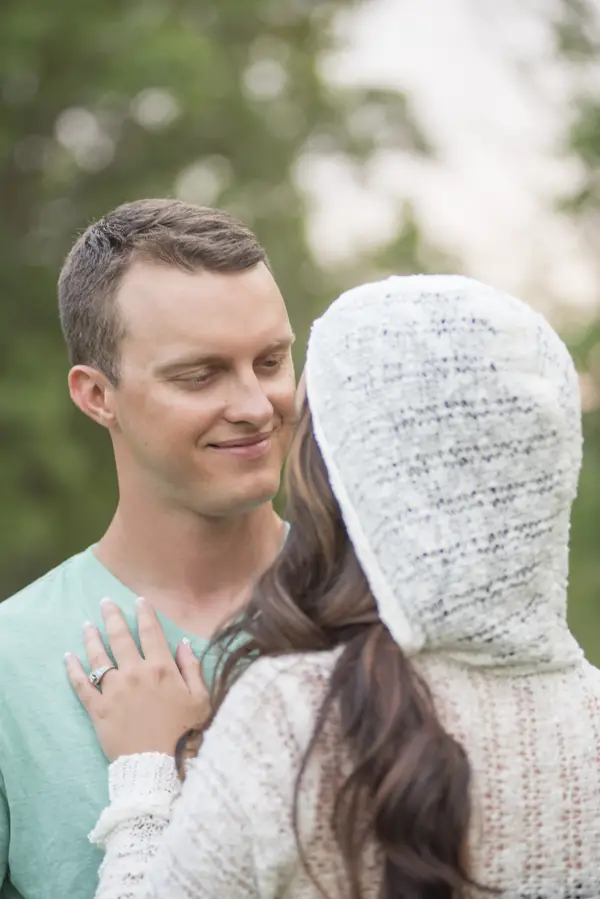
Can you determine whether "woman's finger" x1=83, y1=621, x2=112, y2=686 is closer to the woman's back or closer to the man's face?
the man's face

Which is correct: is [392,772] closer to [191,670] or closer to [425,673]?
[425,673]

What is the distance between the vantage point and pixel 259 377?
2.40m

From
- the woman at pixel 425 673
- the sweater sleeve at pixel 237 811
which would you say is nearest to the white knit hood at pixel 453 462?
the woman at pixel 425 673

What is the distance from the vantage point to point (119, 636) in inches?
89.4

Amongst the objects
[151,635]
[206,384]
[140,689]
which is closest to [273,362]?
[206,384]

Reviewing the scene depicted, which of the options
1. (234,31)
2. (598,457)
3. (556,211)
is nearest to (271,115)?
(234,31)

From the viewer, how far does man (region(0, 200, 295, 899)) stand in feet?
7.19

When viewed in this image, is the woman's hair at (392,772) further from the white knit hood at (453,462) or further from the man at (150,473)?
the man at (150,473)

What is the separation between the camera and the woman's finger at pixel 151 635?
2.24m

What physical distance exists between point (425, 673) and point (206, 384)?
0.81 meters

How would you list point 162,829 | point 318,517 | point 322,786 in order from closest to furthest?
point 322,786 < point 318,517 < point 162,829

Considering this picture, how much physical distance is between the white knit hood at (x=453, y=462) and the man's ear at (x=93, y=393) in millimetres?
822

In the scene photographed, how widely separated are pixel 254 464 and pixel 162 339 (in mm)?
278

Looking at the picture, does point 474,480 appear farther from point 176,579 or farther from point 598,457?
point 598,457
